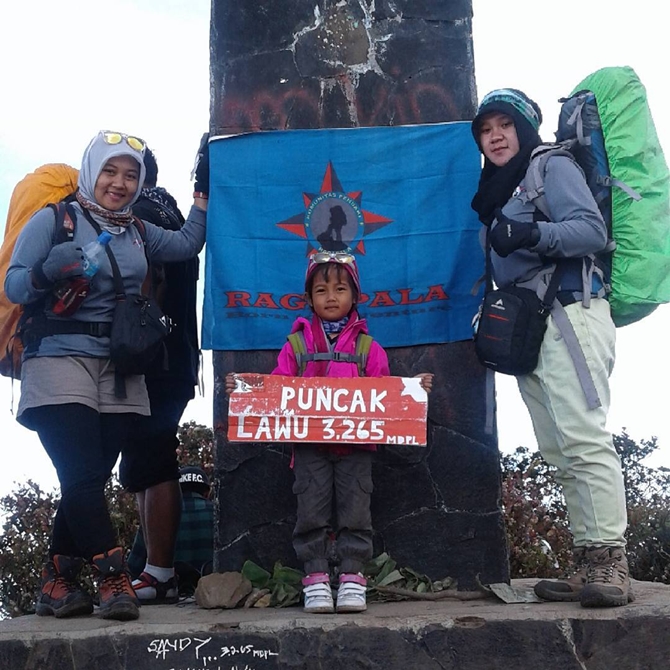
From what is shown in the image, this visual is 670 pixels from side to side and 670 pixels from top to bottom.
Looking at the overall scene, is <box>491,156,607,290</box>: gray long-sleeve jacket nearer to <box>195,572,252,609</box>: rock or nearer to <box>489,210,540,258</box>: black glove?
<box>489,210,540,258</box>: black glove

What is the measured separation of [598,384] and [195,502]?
2.52 metres

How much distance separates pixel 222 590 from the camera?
12.4 feet

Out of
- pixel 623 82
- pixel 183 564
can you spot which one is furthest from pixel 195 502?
pixel 623 82

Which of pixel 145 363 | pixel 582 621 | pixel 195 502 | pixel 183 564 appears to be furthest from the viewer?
pixel 195 502

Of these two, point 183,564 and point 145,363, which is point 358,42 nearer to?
point 145,363

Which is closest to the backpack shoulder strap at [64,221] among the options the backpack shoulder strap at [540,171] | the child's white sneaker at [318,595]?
the child's white sneaker at [318,595]

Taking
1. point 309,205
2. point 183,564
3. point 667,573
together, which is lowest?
point 667,573

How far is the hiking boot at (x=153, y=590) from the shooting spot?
13.7ft

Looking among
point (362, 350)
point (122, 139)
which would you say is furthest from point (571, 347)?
point (122, 139)

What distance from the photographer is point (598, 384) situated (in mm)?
3447

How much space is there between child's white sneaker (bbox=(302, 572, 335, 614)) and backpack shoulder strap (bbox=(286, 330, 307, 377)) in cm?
82

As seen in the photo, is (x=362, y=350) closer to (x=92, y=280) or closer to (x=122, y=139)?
(x=92, y=280)

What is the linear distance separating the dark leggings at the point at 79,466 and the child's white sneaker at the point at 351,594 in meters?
0.90

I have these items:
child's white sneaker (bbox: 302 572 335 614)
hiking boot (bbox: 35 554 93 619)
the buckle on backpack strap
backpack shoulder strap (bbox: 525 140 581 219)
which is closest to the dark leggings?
hiking boot (bbox: 35 554 93 619)
